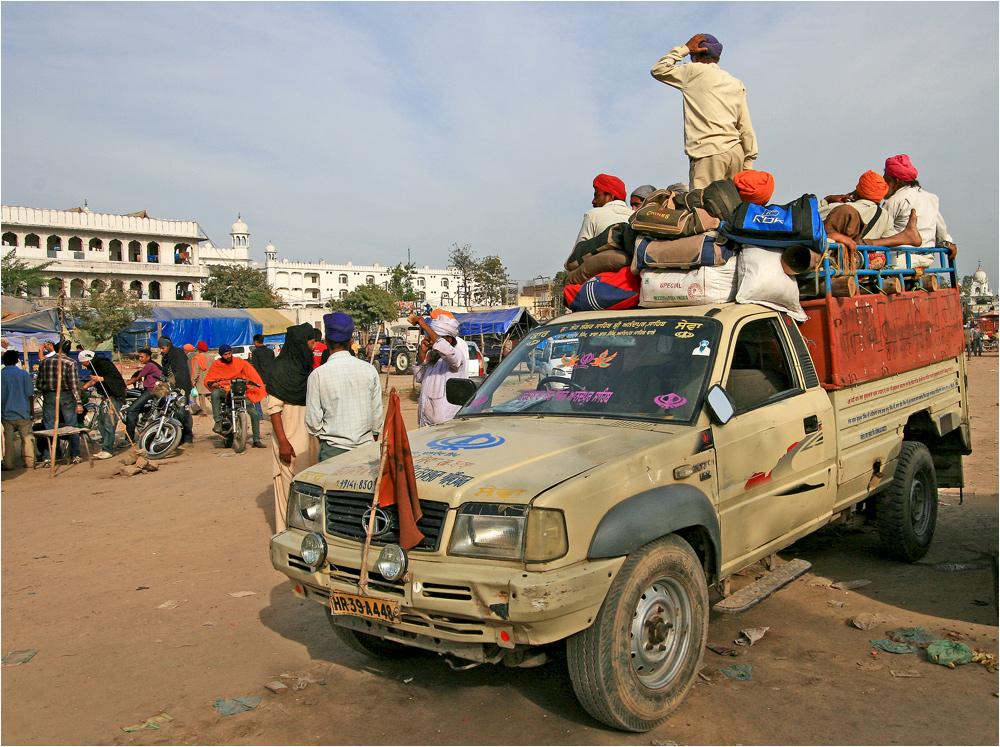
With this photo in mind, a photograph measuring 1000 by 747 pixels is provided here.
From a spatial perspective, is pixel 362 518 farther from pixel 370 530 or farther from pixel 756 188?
pixel 756 188

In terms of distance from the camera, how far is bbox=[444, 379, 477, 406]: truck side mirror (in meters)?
4.66

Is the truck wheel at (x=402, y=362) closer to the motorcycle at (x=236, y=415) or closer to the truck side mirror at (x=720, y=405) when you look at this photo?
the motorcycle at (x=236, y=415)

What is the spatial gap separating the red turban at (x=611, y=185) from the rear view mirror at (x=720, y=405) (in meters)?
3.45

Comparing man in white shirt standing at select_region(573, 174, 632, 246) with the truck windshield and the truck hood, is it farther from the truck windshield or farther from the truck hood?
the truck hood

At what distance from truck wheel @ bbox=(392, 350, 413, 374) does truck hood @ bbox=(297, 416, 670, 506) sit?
30.1m

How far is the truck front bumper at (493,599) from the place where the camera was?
2725 mm

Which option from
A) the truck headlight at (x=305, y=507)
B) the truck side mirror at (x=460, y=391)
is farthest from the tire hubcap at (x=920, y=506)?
the truck headlight at (x=305, y=507)

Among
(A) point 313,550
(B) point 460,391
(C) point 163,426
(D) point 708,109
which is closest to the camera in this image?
(A) point 313,550

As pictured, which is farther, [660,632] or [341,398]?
[341,398]

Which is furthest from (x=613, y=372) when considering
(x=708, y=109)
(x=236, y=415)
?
(x=236, y=415)

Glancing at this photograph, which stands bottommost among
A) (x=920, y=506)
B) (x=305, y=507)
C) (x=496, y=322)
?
(x=920, y=506)

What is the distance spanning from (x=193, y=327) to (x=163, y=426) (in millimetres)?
31381

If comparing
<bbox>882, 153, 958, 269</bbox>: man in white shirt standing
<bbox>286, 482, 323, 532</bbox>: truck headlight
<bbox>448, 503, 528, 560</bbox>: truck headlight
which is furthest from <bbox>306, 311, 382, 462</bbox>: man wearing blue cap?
<bbox>882, 153, 958, 269</bbox>: man in white shirt standing

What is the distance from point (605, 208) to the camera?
630cm
